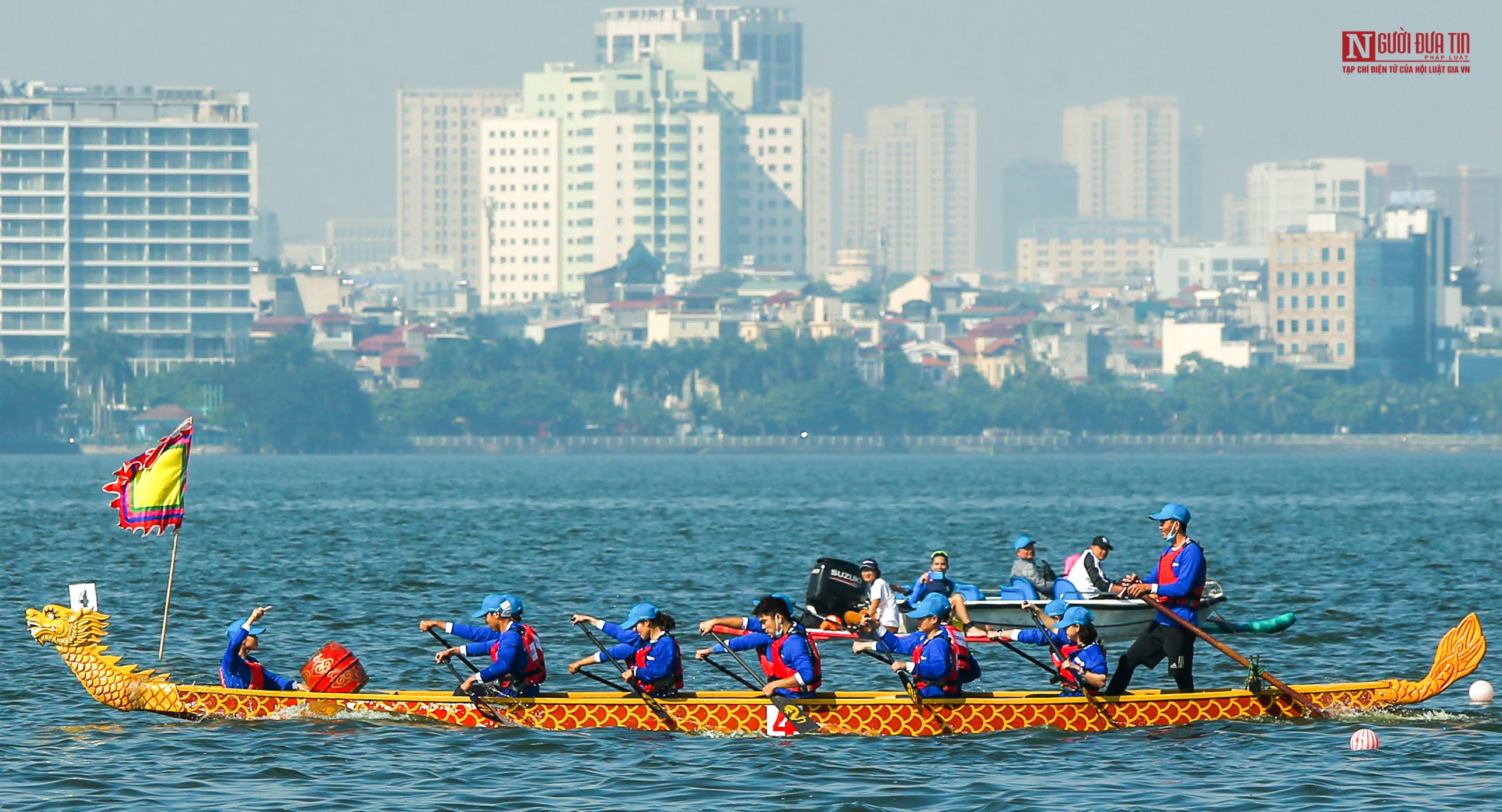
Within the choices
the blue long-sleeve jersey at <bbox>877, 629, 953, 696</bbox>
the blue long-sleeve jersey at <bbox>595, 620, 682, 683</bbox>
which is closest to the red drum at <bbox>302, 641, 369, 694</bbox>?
the blue long-sleeve jersey at <bbox>595, 620, 682, 683</bbox>

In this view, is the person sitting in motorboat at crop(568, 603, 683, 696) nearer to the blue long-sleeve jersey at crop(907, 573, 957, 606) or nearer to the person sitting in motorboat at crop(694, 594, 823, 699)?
the person sitting in motorboat at crop(694, 594, 823, 699)

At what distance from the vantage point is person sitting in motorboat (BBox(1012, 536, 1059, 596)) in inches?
1334

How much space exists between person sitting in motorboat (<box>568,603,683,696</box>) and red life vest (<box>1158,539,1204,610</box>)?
6.16 metres

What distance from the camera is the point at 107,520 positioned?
8925cm

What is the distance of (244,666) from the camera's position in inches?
1138

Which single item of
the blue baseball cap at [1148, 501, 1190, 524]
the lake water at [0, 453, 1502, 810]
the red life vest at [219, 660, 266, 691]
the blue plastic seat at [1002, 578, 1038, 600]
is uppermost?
the blue baseball cap at [1148, 501, 1190, 524]

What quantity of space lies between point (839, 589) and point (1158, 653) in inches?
245

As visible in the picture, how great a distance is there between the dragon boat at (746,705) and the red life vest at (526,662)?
241 mm

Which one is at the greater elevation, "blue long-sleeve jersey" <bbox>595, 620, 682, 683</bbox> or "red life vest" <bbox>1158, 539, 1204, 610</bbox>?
"red life vest" <bbox>1158, 539, 1204, 610</bbox>

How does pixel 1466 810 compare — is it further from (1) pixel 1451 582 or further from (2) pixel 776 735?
(1) pixel 1451 582

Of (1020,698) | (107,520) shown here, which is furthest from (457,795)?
(107,520)

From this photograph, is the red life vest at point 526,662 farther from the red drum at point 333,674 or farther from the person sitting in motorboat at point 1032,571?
the person sitting in motorboat at point 1032,571

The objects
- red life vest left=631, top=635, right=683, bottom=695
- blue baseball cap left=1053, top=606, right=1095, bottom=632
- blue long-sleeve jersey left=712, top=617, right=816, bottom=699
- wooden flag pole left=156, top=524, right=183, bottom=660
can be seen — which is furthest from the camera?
wooden flag pole left=156, top=524, right=183, bottom=660

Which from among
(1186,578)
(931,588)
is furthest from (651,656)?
(1186,578)
